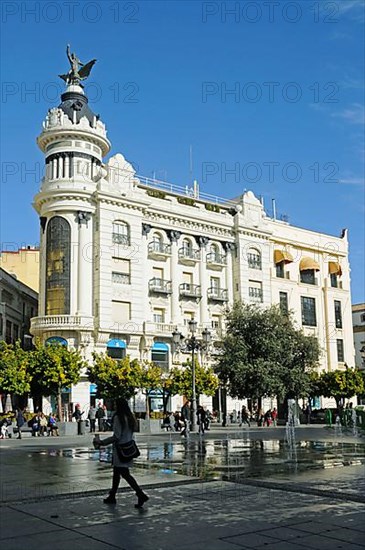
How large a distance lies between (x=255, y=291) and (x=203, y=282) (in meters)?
5.52

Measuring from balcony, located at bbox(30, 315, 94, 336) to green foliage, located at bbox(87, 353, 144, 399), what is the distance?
291 centimetres

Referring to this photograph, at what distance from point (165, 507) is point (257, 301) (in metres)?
48.4

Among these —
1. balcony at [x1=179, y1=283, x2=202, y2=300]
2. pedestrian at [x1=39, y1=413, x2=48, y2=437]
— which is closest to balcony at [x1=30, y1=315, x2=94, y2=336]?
balcony at [x1=179, y1=283, x2=202, y2=300]

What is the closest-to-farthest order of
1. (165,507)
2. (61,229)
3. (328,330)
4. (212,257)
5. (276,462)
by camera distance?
(165,507)
(276,462)
(61,229)
(212,257)
(328,330)

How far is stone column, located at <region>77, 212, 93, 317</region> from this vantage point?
4647cm

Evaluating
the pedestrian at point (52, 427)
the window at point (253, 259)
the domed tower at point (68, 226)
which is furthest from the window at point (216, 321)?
the pedestrian at point (52, 427)

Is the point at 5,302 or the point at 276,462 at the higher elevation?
the point at 5,302

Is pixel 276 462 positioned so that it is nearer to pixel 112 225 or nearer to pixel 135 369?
pixel 135 369

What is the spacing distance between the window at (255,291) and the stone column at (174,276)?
7.51 m

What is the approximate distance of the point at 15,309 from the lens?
174 feet

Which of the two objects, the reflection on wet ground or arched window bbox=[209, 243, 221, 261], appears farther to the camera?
arched window bbox=[209, 243, 221, 261]

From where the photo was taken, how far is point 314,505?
362 inches

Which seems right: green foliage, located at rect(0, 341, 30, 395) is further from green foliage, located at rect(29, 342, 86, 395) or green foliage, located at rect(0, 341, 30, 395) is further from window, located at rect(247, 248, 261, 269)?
window, located at rect(247, 248, 261, 269)

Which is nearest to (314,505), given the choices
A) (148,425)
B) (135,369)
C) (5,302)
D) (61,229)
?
(148,425)
